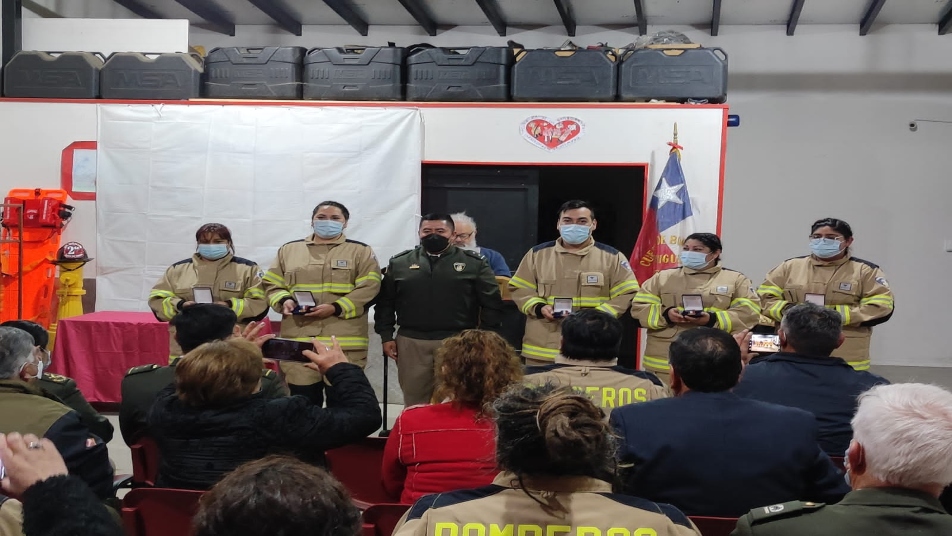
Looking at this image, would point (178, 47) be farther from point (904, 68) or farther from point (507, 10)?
point (904, 68)

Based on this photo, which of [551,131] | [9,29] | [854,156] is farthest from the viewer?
[854,156]

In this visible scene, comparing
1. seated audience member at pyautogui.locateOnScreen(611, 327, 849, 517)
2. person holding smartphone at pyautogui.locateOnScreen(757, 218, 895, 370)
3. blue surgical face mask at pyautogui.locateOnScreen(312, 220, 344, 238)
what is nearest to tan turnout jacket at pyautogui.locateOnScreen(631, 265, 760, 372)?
person holding smartphone at pyautogui.locateOnScreen(757, 218, 895, 370)

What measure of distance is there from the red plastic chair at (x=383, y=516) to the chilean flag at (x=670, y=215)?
4.09m

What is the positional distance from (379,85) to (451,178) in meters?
0.92

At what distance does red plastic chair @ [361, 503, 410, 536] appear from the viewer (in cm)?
183

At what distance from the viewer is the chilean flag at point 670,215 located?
18.2 feet

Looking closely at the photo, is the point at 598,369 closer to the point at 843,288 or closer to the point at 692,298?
the point at 692,298

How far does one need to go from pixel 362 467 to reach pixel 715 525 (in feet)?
4.42

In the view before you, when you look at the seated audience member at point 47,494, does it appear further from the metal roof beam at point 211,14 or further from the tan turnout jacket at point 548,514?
the metal roof beam at point 211,14

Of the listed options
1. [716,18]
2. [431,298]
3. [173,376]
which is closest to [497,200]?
[431,298]

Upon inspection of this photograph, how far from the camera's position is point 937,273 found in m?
8.05

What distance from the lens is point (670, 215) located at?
5.57m

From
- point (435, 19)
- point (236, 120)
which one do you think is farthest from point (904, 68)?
point (236, 120)

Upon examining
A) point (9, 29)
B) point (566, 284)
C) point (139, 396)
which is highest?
point (9, 29)
